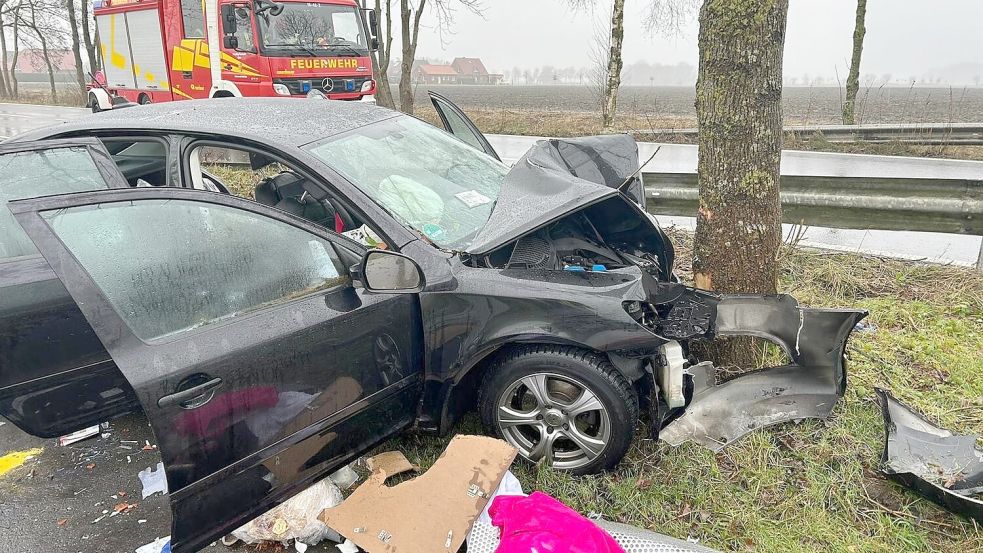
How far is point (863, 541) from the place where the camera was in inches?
90.4

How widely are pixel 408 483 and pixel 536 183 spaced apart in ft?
5.01

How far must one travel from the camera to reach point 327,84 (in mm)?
11430

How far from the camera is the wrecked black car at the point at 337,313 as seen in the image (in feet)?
6.73

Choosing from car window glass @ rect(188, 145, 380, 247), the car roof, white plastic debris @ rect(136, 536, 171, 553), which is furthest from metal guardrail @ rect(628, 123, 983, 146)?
white plastic debris @ rect(136, 536, 171, 553)

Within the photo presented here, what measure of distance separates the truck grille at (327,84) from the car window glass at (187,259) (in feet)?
30.9

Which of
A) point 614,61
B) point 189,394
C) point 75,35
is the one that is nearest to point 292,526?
point 189,394

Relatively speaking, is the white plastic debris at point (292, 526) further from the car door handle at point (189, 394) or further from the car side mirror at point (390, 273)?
the car side mirror at point (390, 273)

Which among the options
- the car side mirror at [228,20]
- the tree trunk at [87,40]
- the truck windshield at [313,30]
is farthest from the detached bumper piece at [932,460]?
the tree trunk at [87,40]

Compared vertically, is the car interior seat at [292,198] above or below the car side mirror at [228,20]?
below

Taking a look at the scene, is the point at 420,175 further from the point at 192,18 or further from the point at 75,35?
the point at 75,35

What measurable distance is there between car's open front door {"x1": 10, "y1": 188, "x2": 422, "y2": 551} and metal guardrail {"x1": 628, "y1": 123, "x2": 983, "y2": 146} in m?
10.8

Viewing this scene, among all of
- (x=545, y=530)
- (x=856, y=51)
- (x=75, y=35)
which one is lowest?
(x=545, y=530)

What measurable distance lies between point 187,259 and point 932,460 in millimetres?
3115

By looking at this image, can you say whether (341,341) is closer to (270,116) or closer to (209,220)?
(209,220)
